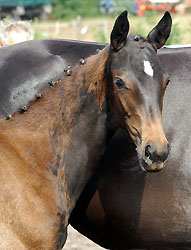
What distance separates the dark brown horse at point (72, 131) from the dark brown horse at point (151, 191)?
26 centimetres

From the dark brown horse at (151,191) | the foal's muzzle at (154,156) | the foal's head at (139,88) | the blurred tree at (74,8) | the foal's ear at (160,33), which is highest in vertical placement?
the foal's ear at (160,33)

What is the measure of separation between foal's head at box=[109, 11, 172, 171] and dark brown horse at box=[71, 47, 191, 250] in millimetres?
532

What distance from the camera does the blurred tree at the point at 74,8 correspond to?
2662 cm

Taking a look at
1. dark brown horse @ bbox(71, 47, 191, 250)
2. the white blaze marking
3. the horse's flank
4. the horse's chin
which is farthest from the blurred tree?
the horse's chin

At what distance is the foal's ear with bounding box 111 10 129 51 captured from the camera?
3275 mm

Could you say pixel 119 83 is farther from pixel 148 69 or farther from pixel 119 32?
pixel 119 32

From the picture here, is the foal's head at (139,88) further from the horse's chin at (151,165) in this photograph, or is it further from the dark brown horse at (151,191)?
the dark brown horse at (151,191)

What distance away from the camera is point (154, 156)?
121 inches

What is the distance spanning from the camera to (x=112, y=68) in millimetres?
3314

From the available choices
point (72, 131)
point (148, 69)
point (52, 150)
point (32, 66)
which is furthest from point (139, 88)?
point (32, 66)

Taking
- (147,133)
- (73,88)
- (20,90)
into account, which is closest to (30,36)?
(20,90)

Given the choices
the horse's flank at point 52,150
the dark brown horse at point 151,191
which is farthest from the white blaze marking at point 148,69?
the dark brown horse at point 151,191

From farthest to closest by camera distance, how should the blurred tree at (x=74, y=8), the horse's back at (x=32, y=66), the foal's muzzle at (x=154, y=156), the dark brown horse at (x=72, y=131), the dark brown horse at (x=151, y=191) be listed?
the blurred tree at (x=74, y=8) → the horse's back at (x=32, y=66) → the dark brown horse at (x=151, y=191) → the dark brown horse at (x=72, y=131) → the foal's muzzle at (x=154, y=156)

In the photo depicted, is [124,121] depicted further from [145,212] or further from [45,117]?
[145,212]
